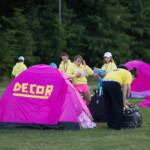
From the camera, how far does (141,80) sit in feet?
64.8

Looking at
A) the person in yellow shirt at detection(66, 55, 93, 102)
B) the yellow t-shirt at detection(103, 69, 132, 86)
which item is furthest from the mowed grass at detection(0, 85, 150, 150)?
the person in yellow shirt at detection(66, 55, 93, 102)

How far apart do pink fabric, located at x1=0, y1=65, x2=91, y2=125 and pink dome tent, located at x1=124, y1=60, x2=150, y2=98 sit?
966 cm

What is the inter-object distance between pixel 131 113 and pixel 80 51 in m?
28.6

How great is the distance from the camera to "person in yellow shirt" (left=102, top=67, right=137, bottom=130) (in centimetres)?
939

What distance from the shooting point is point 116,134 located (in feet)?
29.3

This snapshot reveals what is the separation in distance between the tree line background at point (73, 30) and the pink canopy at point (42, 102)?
884 inches

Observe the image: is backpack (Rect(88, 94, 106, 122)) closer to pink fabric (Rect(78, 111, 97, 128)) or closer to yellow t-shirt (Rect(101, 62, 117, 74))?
yellow t-shirt (Rect(101, 62, 117, 74))

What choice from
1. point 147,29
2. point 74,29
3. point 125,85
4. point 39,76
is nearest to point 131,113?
point 125,85

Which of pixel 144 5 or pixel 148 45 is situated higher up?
pixel 144 5

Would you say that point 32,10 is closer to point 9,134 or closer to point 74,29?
point 74,29

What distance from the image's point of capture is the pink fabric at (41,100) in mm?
9617

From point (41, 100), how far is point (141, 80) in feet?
34.9

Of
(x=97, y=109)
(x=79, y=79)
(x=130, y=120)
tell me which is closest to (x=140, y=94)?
(x=79, y=79)

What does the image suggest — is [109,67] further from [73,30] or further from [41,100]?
[73,30]
